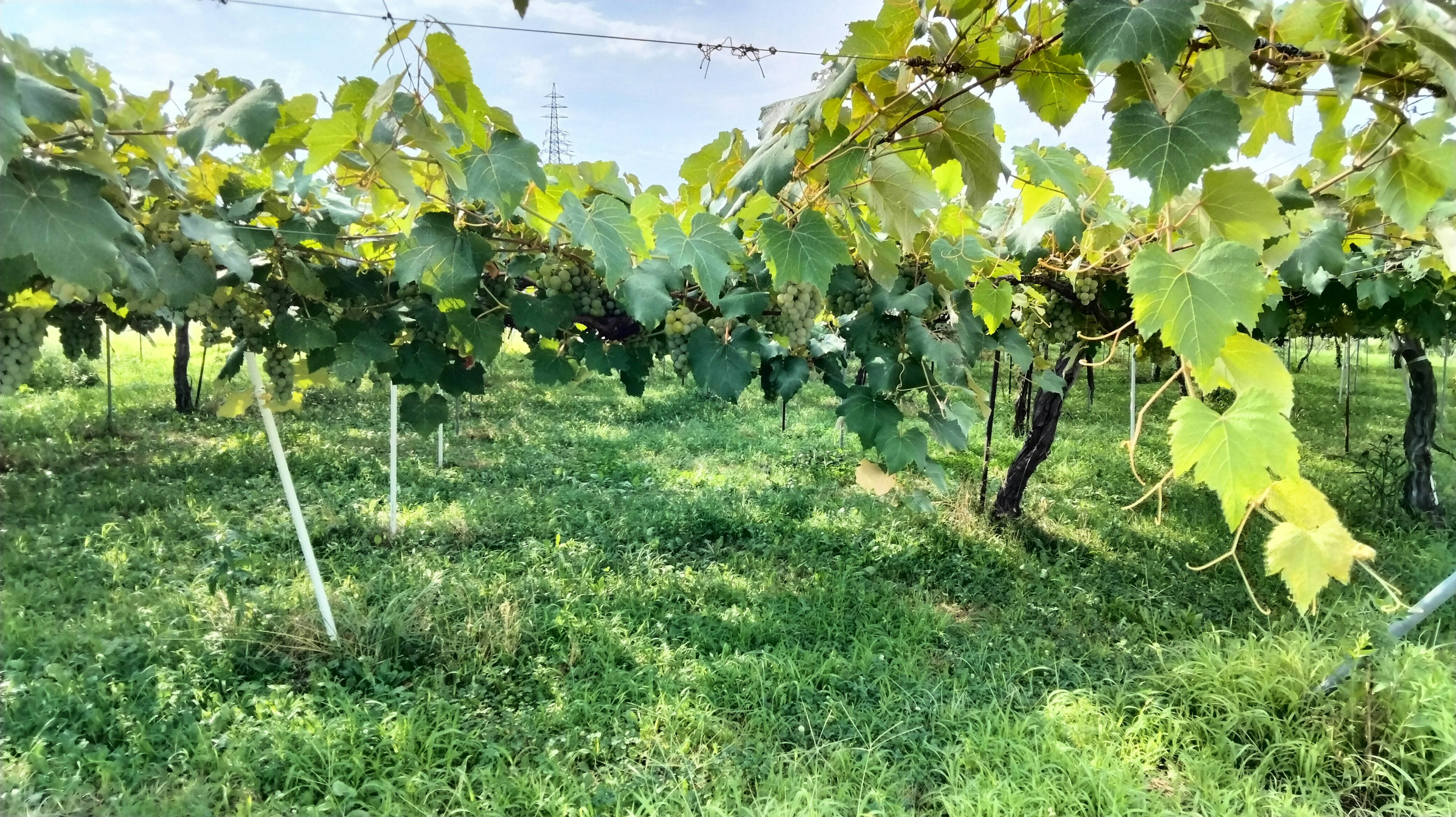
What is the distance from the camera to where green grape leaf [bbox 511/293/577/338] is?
5.83 ft

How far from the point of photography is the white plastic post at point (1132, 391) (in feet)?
8.86

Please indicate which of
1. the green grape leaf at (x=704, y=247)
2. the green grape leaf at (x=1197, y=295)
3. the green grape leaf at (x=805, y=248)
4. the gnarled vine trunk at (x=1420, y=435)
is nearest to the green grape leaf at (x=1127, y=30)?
the green grape leaf at (x=1197, y=295)

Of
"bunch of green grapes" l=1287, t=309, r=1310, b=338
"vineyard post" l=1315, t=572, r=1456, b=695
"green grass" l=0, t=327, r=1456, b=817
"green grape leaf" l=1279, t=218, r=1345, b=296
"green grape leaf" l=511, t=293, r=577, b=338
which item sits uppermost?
"green grape leaf" l=1279, t=218, r=1345, b=296

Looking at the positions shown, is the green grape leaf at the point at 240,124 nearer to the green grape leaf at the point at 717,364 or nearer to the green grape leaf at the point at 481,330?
the green grape leaf at the point at 481,330

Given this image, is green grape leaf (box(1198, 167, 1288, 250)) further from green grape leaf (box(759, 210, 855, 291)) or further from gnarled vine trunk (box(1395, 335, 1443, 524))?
gnarled vine trunk (box(1395, 335, 1443, 524))

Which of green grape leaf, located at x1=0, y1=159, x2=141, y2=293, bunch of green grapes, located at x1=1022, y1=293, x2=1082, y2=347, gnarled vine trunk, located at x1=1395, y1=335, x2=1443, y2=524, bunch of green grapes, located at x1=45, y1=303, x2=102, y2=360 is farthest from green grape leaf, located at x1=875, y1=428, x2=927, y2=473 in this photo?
gnarled vine trunk, located at x1=1395, y1=335, x2=1443, y2=524

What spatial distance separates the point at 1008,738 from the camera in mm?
2301

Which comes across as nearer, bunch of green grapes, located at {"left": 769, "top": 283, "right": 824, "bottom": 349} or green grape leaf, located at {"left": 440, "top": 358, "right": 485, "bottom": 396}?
bunch of green grapes, located at {"left": 769, "top": 283, "right": 824, "bottom": 349}

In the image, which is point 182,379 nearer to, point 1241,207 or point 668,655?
point 668,655

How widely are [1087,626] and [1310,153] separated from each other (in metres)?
2.73

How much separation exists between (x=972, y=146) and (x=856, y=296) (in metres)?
1.06

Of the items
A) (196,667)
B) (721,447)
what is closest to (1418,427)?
(721,447)

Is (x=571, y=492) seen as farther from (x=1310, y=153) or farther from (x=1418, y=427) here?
(x=1418, y=427)

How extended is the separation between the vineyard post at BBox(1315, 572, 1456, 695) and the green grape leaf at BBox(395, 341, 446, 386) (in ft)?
8.95
